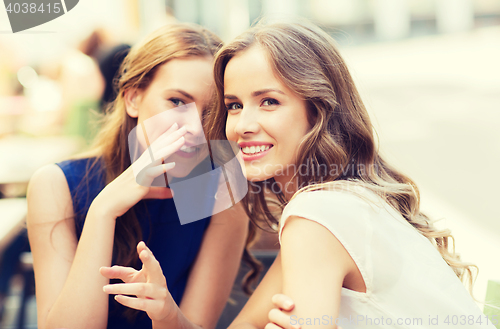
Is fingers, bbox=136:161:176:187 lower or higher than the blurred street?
higher

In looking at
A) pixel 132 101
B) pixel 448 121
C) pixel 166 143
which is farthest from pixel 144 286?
pixel 448 121

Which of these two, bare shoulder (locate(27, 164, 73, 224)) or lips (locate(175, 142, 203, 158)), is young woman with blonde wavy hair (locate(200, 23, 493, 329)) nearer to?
lips (locate(175, 142, 203, 158))

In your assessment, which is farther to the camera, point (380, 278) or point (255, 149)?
point (255, 149)

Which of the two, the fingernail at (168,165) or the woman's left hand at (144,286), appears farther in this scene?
the fingernail at (168,165)

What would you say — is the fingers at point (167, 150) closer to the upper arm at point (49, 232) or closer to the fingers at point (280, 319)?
the upper arm at point (49, 232)

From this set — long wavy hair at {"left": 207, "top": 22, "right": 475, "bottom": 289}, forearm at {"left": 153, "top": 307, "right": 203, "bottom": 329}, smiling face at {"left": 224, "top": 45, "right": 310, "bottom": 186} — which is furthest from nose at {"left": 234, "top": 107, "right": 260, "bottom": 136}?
forearm at {"left": 153, "top": 307, "right": 203, "bottom": 329}

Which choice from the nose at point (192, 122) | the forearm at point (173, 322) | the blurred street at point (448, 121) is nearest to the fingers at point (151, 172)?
the nose at point (192, 122)

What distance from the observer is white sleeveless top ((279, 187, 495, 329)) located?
81cm

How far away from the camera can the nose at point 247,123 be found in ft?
3.10

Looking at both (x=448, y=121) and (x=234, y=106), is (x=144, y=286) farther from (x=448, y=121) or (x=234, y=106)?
(x=448, y=121)

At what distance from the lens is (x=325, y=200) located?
0.83 meters

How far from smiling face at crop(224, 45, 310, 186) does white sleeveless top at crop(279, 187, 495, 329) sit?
0.48 ft

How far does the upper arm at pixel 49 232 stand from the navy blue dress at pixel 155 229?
0.02 metres

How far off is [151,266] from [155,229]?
397mm
